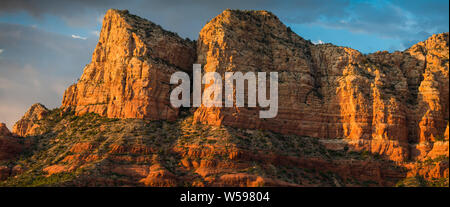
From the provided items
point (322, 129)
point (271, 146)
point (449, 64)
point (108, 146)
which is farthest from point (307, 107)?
point (108, 146)

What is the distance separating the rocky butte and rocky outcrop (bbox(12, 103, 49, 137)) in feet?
1.03

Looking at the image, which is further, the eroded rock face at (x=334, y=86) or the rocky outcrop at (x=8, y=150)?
the eroded rock face at (x=334, y=86)

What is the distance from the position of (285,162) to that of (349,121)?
17.7m

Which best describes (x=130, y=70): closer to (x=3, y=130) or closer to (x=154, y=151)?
(x=154, y=151)

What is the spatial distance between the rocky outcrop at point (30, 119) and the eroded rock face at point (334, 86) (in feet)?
98.6

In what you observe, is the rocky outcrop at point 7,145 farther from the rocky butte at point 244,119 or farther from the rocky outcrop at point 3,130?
the rocky butte at point 244,119

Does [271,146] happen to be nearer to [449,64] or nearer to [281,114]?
[281,114]

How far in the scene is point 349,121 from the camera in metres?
111

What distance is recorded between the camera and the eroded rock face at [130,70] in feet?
346

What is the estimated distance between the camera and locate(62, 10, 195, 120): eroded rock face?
346 ft

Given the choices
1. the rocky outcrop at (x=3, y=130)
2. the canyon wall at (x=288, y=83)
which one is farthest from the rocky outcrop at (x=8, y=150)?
the canyon wall at (x=288, y=83)

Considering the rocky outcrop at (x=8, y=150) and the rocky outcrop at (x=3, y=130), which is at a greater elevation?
the rocky outcrop at (x=3, y=130)

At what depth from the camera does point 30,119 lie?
11669 centimetres
